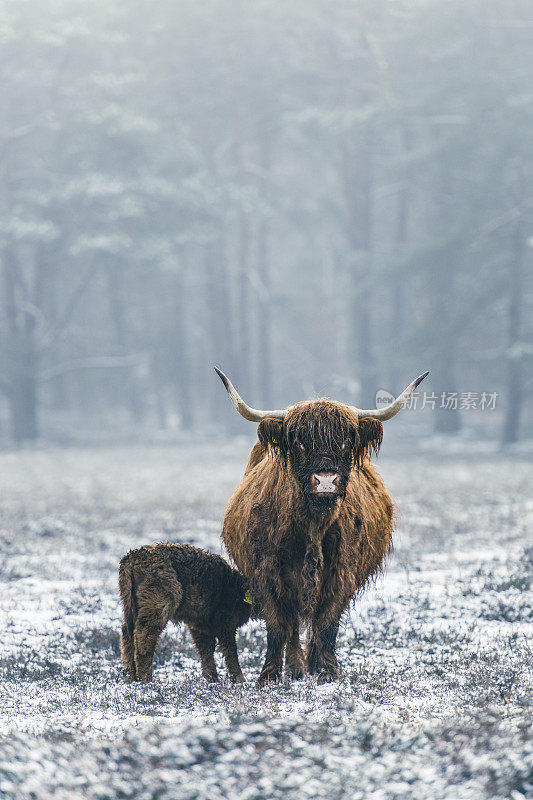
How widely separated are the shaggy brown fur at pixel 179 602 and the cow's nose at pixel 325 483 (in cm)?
145

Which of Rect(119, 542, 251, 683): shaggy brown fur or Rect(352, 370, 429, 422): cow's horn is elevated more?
Rect(352, 370, 429, 422): cow's horn

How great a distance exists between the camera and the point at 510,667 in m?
6.98

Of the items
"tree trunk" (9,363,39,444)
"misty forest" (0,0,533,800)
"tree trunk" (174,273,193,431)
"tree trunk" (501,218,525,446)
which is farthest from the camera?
"tree trunk" (174,273,193,431)

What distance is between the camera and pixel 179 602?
686cm

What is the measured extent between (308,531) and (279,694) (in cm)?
106

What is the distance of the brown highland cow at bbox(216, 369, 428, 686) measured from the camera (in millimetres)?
6191

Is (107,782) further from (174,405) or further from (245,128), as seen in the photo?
(174,405)

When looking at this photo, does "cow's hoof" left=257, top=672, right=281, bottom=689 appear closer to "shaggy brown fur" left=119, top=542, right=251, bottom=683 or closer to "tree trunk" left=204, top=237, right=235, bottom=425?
"shaggy brown fur" left=119, top=542, right=251, bottom=683

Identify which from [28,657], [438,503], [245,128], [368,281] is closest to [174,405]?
[245,128]

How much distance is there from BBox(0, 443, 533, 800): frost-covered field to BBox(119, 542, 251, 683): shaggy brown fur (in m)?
0.24

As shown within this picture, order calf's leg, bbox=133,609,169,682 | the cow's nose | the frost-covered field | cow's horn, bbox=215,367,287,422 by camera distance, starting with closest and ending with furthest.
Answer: the frost-covered field, the cow's nose, cow's horn, bbox=215,367,287,422, calf's leg, bbox=133,609,169,682

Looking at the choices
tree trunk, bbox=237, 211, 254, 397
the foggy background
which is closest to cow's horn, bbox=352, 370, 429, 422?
the foggy background

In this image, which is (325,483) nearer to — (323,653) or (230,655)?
(323,653)

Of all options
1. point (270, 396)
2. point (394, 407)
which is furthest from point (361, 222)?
point (394, 407)
